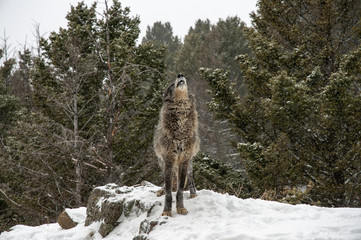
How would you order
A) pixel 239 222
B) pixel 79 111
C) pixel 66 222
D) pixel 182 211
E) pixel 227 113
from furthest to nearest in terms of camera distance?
pixel 227 113, pixel 79 111, pixel 66 222, pixel 182 211, pixel 239 222

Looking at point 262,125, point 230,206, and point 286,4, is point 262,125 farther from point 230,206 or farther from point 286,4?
point 230,206

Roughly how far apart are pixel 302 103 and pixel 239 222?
6393 mm

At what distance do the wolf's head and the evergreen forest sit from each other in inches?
103

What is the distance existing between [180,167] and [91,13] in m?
11.4

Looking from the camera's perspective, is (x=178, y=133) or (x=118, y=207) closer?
(x=178, y=133)

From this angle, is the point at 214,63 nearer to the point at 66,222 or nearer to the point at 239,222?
the point at 66,222

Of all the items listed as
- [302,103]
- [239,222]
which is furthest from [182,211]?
[302,103]

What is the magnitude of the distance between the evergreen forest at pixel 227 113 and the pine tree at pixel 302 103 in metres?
0.04

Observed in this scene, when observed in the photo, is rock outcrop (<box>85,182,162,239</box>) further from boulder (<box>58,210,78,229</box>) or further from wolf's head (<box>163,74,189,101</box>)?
wolf's head (<box>163,74,189,101</box>)

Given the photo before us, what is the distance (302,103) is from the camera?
31.4ft

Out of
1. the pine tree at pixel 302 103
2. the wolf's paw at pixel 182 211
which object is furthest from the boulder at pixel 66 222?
the pine tree at pixel 302 103

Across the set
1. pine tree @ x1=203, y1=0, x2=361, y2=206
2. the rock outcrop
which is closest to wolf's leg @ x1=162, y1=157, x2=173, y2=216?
the rock outcrop

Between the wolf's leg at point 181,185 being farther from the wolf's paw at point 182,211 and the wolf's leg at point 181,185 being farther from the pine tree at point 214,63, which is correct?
the pine tree at point 214,63

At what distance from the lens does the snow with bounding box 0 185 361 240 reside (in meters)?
3.76
